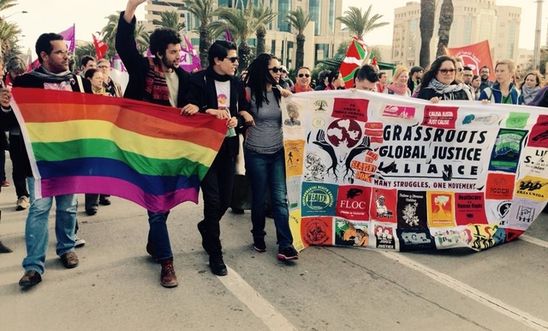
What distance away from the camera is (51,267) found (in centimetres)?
425

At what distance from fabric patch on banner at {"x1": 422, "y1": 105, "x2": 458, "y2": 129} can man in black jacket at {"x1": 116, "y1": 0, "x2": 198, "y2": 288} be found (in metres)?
2.30

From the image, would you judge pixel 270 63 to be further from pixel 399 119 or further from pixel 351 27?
pixel 351 27

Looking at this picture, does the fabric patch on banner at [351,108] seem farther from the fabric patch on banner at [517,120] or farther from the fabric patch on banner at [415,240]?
the fabric patch on banner at [517,120]

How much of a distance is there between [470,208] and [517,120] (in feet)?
3.36

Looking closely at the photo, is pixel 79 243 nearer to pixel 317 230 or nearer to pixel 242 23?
pixel 317 230

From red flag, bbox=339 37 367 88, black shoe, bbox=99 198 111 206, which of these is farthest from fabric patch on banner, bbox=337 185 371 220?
red flag, bbox=339 37 367 88

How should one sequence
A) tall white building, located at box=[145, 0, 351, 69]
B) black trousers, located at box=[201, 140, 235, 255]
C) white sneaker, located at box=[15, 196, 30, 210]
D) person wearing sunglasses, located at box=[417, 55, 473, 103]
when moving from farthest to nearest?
tall white building, located at box=[145, 0, 351, 69]
white sneaker, located at box=[15, 196, 30, 210]
person wearing sunglasses, located at box=[417, 55, 473, 103]
black trousers, located at box=[201, 140, 235, 255]

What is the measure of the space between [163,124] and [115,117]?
0.39m

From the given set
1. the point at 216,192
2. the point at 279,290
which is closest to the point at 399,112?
the point at 216,192

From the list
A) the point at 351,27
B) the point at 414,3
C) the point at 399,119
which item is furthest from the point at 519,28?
the point at 399,119

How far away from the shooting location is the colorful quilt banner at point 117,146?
12.6 feet

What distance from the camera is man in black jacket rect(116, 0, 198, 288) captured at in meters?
3.77

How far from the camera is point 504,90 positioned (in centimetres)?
710

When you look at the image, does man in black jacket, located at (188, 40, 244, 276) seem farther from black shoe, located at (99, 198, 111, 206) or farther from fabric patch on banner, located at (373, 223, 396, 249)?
black shoe, located at (99, 198, 111, 206)
